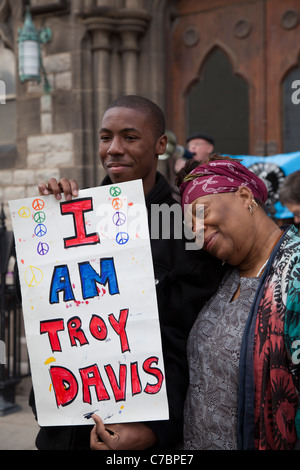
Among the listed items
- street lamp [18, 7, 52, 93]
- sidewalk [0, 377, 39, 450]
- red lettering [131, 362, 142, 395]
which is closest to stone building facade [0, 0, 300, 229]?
street lamp [18, 7, 52, 93]

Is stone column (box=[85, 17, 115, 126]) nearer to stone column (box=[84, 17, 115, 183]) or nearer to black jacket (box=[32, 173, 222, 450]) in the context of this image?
stone column (box=[84, 17, 115, 183])

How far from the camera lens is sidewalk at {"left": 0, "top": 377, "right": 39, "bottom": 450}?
12.4 feet

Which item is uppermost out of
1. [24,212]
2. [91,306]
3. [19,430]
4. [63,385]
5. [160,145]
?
[160,145]

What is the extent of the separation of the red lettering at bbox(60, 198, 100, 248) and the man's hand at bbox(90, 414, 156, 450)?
51 centimetres

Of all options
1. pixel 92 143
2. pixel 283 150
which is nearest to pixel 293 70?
pixel 283 150

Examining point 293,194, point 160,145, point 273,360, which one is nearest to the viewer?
point 273,360

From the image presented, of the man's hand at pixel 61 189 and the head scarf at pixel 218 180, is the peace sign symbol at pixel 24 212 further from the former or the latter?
the head scarf at pixel 218 180

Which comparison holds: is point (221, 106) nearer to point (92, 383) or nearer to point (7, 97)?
point (7, 97)

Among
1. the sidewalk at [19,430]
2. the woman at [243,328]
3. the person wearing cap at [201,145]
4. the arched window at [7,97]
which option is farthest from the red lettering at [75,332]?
the arched window at [7,97]

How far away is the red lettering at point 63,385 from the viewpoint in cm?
170

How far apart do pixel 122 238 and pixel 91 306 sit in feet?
0.73

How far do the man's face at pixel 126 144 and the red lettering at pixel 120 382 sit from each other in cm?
57

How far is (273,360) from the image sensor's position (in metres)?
1.51

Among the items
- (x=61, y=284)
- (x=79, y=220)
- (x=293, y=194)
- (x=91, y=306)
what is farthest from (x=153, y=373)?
(x=293, y=194)
